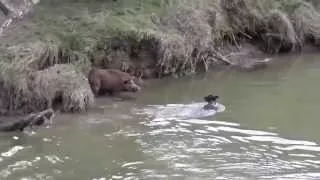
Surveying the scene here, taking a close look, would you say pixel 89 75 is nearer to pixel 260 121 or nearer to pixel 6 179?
pixel 260 121

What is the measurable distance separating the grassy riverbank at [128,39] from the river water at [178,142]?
2.20ft

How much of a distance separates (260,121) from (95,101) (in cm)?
273

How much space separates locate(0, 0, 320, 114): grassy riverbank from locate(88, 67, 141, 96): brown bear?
23cm

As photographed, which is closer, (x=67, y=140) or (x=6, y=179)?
(x=6, y=179)

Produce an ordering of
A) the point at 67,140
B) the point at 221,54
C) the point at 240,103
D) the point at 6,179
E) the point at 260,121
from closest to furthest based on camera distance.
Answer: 1. the point at 6,179
2. the point at 67,140
3. the point at 260,121
4. the point at 240,103
5. the point at 221,54

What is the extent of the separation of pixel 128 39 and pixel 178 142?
410cm

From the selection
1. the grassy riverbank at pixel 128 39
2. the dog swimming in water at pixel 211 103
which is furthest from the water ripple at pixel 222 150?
the grassy riverbank at pixel 128 39

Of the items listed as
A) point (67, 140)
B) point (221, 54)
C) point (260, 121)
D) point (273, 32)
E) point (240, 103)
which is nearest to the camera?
point (67, 140)

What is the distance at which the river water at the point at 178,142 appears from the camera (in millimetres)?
8109

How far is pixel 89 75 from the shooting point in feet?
39.1

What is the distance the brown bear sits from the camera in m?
11.8

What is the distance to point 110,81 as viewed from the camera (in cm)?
1194

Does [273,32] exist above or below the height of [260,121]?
above

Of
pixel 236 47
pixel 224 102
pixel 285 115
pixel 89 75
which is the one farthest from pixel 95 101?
pixel 236 47
